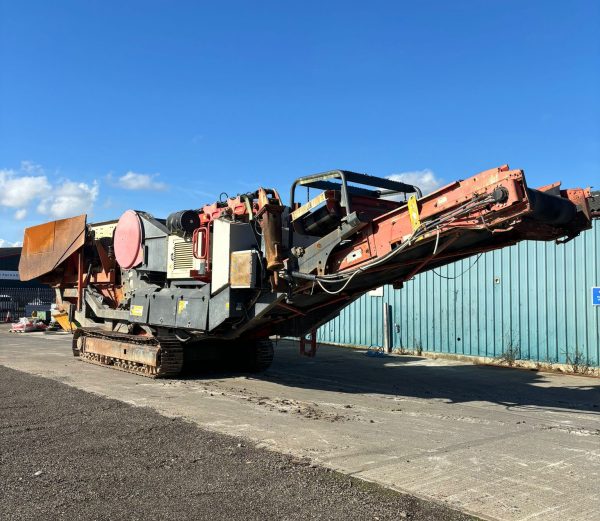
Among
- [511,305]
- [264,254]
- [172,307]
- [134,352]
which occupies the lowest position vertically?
[134,352]

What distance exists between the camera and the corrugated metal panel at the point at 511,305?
1200 cm

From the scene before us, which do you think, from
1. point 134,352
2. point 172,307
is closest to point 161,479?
point 172,307

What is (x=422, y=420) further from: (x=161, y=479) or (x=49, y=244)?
(x=49, y=244)

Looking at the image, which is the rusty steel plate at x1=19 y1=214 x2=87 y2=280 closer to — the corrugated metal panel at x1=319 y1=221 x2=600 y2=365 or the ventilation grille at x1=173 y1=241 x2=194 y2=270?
the ventilation grille at x1=173 y1=241 x2=194 y2=270

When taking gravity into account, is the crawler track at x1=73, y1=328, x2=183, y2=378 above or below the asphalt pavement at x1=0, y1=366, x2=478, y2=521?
above

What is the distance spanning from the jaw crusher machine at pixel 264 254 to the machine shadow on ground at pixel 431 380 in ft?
3.20

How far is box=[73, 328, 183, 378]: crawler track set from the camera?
33.0ft

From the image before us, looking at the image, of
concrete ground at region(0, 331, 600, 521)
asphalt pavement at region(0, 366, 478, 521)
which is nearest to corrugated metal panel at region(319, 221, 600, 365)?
concrete ground at region(0, 331, 600, 521)

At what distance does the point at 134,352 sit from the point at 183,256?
2.27 meters

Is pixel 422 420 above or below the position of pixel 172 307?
below

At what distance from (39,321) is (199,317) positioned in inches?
700

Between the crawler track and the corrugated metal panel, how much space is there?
5889 mm

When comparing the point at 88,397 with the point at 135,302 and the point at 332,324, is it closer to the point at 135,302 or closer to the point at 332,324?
the point at 135,302

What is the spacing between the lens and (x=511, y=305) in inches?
520
